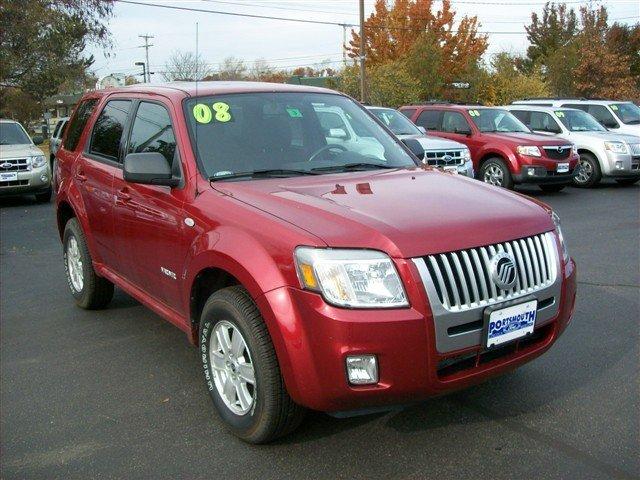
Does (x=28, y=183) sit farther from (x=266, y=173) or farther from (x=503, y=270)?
(x=503, y=270)

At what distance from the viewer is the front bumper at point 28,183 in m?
12.8

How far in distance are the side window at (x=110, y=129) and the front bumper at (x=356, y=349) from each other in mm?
2560

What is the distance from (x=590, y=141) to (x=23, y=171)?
11.6 metres

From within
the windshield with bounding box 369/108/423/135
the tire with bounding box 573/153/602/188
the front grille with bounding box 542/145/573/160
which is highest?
the windshield with bounding box 369/108/423/135

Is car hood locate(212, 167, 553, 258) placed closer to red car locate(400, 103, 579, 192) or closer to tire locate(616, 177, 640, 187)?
red car locate(400, 103, 579, 192)

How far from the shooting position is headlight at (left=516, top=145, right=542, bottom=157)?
1288 cm

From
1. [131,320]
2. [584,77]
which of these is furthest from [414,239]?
[584,77]

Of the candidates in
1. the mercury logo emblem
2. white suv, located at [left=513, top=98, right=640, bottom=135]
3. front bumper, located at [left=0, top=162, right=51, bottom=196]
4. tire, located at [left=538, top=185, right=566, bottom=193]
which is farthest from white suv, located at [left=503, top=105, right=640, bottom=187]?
the mercury logo emblem

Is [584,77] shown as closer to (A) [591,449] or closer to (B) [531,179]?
(B) [531,179]

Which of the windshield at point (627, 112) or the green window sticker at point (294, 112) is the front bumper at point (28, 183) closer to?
the green window sticker at point (294, 112)

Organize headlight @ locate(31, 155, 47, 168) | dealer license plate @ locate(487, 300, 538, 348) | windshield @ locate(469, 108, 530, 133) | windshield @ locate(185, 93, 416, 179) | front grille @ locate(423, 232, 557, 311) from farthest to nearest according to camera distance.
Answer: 1. windshield @ locate(469, 108, 530, 133)
2. headlight @ locate(31, 155, 47, 168)
3. windshield @ locate(185, 93, 416, 179)
4. dealer license plate @ locate(487, 300, 538, 348)
5. front grille @ locate(423, 232, 557, 311)

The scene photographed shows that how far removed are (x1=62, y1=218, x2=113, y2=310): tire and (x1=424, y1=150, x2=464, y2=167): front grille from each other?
7253mm

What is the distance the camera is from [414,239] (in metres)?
3.00

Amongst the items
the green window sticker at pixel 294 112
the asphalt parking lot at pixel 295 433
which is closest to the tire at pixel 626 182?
the asphalt parking lot at pixel 295 433
